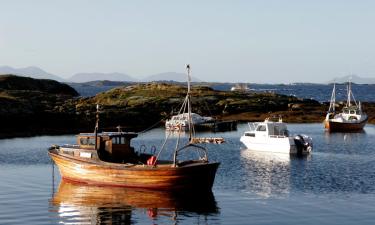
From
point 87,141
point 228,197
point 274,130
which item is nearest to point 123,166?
point 87,141

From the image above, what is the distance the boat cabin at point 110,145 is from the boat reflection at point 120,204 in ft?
9.23

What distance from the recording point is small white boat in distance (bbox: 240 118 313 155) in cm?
6938

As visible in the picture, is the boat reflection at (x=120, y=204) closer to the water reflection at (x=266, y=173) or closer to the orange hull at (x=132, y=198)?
the orange hull at (x=132, y=198)

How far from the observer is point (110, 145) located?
49375 millimetres

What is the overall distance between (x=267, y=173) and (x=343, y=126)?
4762cm

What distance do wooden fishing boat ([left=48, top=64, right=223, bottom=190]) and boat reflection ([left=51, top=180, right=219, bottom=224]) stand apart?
28.6 inches

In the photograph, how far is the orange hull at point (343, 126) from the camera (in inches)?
3868

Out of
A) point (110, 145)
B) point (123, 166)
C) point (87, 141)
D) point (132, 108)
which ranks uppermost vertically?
point (132, 108)

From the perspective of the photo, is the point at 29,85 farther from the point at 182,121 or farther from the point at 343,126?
the point at 343,126

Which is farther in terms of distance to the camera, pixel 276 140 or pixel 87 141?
pixel 276 140

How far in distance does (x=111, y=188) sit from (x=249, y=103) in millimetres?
82537

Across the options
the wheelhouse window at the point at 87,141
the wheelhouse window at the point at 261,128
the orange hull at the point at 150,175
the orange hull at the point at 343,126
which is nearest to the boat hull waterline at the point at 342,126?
the orange hull at the point at 343,126

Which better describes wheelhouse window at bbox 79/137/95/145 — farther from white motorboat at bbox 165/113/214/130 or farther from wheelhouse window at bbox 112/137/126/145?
white motorboat at bbox 165/113/214/130

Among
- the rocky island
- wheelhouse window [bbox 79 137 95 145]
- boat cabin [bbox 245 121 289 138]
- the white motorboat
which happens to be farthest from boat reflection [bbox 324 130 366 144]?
wheelhouse window [bbox 79 137 95 145]
